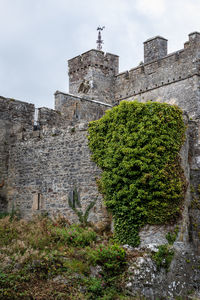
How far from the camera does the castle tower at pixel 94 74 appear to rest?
24066 mm

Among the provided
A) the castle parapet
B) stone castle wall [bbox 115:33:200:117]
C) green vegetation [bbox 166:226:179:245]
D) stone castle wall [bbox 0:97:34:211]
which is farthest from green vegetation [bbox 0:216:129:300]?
the castle parapet

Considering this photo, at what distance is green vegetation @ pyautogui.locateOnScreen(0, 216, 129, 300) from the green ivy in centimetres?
111

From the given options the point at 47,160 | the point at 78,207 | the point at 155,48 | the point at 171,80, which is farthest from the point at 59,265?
the point at 155,48

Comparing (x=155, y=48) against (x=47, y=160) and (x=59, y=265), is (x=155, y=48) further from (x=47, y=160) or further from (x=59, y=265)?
(x=59, y=265)

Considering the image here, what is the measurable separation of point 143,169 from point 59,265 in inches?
133

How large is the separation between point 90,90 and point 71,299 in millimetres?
16693

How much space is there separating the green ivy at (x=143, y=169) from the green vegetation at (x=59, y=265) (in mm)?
Answer: 1108

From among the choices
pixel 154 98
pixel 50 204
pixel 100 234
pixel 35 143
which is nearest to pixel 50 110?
pixel 35 143

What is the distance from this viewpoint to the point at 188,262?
11.2 m

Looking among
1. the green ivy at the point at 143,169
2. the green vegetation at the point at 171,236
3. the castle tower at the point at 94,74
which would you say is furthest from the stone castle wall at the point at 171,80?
the green vegetation at the point at 171,236

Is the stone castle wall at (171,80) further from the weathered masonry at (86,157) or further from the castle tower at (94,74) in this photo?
the castle tower at (94,74)

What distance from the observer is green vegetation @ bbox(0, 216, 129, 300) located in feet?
29.1

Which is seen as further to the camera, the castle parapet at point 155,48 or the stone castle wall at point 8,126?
the castle parapet at point 155,48

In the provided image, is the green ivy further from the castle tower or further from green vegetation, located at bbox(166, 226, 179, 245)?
the castle tower
